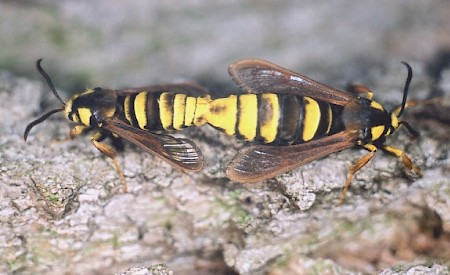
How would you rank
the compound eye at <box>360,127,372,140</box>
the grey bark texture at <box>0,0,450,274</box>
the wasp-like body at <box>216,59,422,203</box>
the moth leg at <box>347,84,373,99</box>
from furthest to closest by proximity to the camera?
the moth leg at <box>347,84,373,99</box>, the compound eye at <box>360,127,372,140</box>, the wasp-like body at <box>216,59,422,203</box>, the grey bark texture at <box>0,0,450,274</box>

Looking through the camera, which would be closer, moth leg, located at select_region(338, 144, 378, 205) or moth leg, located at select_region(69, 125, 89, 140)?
moth leg, located at select_region(338, 144, 378, 205)

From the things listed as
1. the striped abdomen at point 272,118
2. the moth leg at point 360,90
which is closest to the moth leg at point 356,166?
the striped abdomen at point 272,118

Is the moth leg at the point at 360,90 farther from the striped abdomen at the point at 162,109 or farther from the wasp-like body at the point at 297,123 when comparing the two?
the striped abdomen at the point at 162,109

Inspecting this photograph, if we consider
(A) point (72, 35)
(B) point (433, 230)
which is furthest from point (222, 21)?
(B) point (433, 230)

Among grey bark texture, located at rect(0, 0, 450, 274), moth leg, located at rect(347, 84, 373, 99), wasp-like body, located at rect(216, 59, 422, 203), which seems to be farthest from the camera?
moth leg, located at rect(347, 84, 373, 99)

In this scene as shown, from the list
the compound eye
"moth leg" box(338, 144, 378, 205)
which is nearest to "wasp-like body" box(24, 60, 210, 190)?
"moth leg" box(338, 144, 378, 205)

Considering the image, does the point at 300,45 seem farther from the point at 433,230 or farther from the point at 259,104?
the point at 433,230

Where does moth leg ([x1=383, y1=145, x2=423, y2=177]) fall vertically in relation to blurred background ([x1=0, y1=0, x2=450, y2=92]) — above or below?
below

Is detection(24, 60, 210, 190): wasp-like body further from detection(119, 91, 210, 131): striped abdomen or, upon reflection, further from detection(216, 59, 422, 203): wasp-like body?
detection(216, 59, 422, 203): wasp-like body

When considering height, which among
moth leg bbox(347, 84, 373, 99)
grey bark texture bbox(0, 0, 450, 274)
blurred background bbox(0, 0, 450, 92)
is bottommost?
grey bark texture bbox(0, 0, 450, 274)
